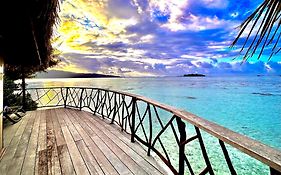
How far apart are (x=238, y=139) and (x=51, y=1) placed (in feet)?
5.75

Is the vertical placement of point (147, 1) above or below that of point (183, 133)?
above

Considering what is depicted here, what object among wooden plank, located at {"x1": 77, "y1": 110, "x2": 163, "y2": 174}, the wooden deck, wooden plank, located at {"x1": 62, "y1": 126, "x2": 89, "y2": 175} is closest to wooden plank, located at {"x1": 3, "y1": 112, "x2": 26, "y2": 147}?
the wooden deck

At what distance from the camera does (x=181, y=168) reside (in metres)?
1.91

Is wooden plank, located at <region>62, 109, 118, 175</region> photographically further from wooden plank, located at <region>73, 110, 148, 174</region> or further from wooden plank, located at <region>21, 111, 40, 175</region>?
wooden plank, located at <region>21, 111, 40, 175</region>

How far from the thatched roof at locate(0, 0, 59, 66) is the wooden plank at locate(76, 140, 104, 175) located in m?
1.78

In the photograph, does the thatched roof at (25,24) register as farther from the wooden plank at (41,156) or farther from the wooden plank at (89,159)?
the wooden plank at (89,159)

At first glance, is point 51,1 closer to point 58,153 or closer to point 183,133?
point 183,133

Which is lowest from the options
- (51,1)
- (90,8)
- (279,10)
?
(279,10)

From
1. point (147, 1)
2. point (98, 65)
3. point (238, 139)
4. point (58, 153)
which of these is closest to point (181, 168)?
point (238, 139)

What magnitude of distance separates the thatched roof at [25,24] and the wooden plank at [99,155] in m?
1.81

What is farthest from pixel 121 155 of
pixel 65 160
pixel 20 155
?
pixel 20 155

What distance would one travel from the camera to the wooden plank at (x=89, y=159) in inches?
89.7

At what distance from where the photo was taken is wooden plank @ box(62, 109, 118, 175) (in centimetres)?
227

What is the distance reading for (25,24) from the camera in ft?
7.20
